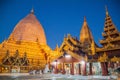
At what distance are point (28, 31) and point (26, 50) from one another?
6.57 metres

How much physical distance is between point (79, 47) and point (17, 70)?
9.89m

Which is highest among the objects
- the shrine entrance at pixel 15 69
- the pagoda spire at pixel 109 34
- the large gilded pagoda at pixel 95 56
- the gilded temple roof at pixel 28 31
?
the gilded temple roof at pixel 28 31

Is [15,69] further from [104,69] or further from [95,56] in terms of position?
[104,69]

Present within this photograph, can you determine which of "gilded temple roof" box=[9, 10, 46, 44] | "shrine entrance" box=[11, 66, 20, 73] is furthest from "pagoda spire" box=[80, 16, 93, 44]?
"shrine entrance" box=[11, 66, 20, 73]

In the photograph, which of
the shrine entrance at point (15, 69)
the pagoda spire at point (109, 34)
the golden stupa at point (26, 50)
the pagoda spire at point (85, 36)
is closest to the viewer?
the pagoda spire at point (109, 34)

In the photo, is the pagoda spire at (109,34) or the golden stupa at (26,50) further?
the golden stupa at (26,50)

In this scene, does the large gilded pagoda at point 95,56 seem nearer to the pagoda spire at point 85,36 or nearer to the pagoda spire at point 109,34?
the pagoda spire at point 109,34

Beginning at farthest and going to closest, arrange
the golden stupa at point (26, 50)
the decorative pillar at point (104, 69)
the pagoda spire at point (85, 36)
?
the pagoda spire at point (85, 36), the golden stupa at point (26, 50), the decorative pillar at point (104, 69)

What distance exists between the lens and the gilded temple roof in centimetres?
2757

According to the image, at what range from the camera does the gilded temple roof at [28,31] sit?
27566 millimetres

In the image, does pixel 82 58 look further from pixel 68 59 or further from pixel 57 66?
pixel 57 66

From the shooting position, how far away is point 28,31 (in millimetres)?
28906

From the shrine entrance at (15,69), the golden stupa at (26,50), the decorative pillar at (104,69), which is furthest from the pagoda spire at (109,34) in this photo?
the shrine entrance at (15,69)

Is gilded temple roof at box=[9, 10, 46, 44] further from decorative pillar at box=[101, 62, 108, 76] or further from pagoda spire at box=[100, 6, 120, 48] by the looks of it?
decorative pillar at box=[101, 62, 108, 76]
